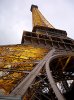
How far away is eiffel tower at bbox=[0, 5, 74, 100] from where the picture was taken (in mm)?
5775

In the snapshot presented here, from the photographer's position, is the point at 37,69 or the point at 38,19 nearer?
the point at 37,69

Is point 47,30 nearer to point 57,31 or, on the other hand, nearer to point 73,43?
point 57,31

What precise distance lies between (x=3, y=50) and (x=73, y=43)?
8424 millimetres

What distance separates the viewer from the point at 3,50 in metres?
14.3

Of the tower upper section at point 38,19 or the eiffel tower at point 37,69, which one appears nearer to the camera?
the eiffel tower at point 37,69

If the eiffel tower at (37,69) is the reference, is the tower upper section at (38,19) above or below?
above

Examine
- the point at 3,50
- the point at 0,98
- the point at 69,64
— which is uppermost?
the point at 0,98

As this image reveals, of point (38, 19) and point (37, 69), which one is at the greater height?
point (38, 19)

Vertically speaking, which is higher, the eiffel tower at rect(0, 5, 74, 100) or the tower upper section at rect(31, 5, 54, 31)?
the tower upper section at rect(31, 5, 54, 31)

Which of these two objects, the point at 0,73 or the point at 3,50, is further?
the point at 3,50

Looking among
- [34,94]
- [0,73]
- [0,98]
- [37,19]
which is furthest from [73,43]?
[0,98]

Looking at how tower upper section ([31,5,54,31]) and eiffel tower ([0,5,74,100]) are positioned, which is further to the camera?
tower upper section ([31,5,54,31])

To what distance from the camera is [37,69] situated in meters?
8.43

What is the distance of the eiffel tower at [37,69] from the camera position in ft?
18.9
